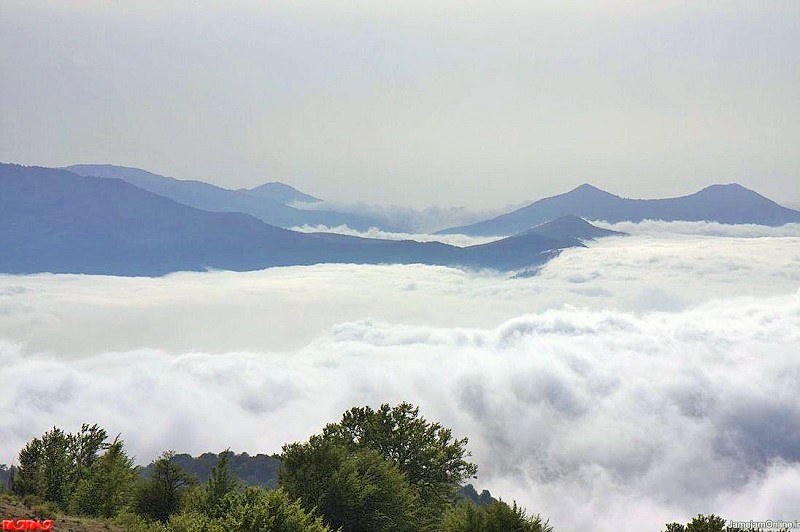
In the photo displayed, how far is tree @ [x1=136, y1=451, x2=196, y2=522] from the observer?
2405 inches

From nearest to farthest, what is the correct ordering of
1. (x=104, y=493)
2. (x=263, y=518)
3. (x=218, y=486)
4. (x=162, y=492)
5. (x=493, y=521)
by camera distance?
(x=263, y=518), (x=493, y=521), (x=218, y=486), (x=104, y=493), (x=162, y=492)

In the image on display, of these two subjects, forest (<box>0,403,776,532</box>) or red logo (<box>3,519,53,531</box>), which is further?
forest (<box>0,403,776,532</box>)

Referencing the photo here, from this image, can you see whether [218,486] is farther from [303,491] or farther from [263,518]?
[263,518]

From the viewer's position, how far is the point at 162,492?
6184 cm

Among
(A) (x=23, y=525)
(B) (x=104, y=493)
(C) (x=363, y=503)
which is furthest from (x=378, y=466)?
(B) (x=104, y=493)

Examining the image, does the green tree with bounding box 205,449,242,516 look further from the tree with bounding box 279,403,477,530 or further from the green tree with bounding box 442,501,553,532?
the green tree with bounding box 442,501,553,532

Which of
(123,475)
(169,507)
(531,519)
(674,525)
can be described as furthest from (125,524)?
(674,525)

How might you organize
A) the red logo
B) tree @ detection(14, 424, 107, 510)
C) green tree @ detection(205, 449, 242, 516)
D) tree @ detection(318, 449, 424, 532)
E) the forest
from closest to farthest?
1. the red logo
2. the forest
3. tree @ detection(318, 449, 424, 532)
4. green tree @ detection(205, 449, 242, 516)
5. tree @ detection(14, 424, 107, 510)

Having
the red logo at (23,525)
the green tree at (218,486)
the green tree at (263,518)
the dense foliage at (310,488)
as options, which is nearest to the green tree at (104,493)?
the dense foliage at (310,488)

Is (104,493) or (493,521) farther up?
(493,521)

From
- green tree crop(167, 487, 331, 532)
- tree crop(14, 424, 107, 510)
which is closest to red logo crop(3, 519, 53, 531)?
green tree crop(167, 487, 331, 532)

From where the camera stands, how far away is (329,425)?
70250 mm

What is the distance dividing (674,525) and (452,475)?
84.1 ft

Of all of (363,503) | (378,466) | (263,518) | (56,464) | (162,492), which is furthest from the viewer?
(56,464)
